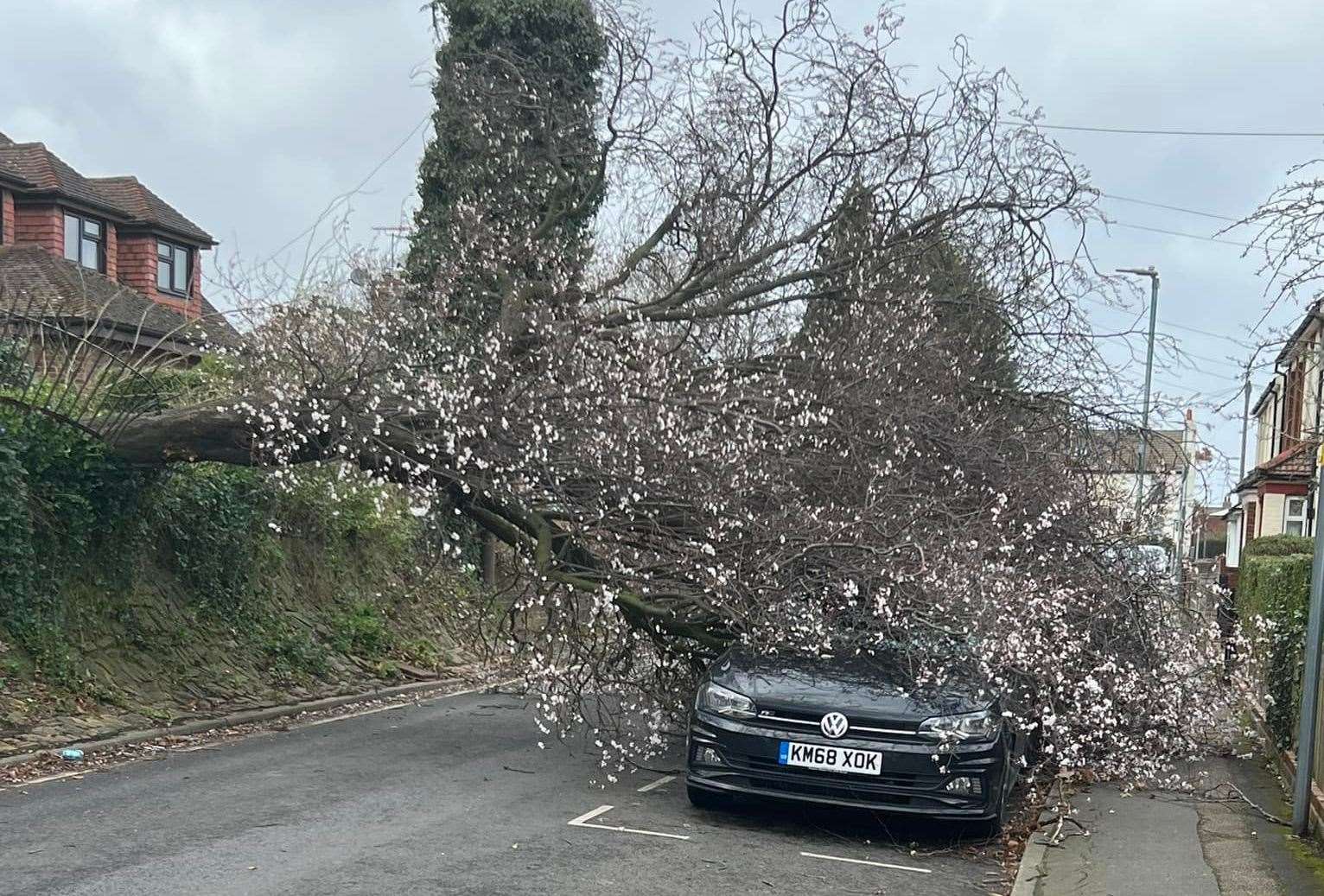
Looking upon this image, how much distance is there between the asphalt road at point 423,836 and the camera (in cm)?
677

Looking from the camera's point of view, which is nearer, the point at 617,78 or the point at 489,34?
the point at 617,78

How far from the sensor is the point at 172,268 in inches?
1289

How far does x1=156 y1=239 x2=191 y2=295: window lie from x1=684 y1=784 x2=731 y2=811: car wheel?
2638 cm

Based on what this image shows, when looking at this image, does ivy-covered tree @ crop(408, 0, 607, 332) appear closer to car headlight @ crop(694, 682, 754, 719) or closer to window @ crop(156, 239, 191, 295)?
car headlight @ crop(694, 682, 754, 719)

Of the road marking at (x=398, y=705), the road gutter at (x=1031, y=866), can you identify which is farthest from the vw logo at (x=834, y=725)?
the road marking at (x=398, y=705)

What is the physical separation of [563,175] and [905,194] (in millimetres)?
3932

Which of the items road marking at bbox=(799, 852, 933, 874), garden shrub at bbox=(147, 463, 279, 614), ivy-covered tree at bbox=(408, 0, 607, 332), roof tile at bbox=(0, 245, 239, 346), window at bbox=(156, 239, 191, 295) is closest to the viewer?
Answer: road marking at bbox=(799, 852, 933, 874)

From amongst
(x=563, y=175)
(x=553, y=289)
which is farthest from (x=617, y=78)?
(x=553, y=289)

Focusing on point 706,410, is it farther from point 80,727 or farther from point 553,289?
point 80,727

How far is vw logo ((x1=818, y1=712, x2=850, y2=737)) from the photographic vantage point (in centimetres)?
816

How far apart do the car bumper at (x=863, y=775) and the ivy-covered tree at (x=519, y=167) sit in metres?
6.14

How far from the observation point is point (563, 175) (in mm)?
14445

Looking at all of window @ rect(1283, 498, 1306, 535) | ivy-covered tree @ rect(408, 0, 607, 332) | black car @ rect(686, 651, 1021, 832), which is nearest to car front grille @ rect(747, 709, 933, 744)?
black car @ rect(686, 651, 1021, 832)

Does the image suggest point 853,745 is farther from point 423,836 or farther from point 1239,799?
point 1239,799
